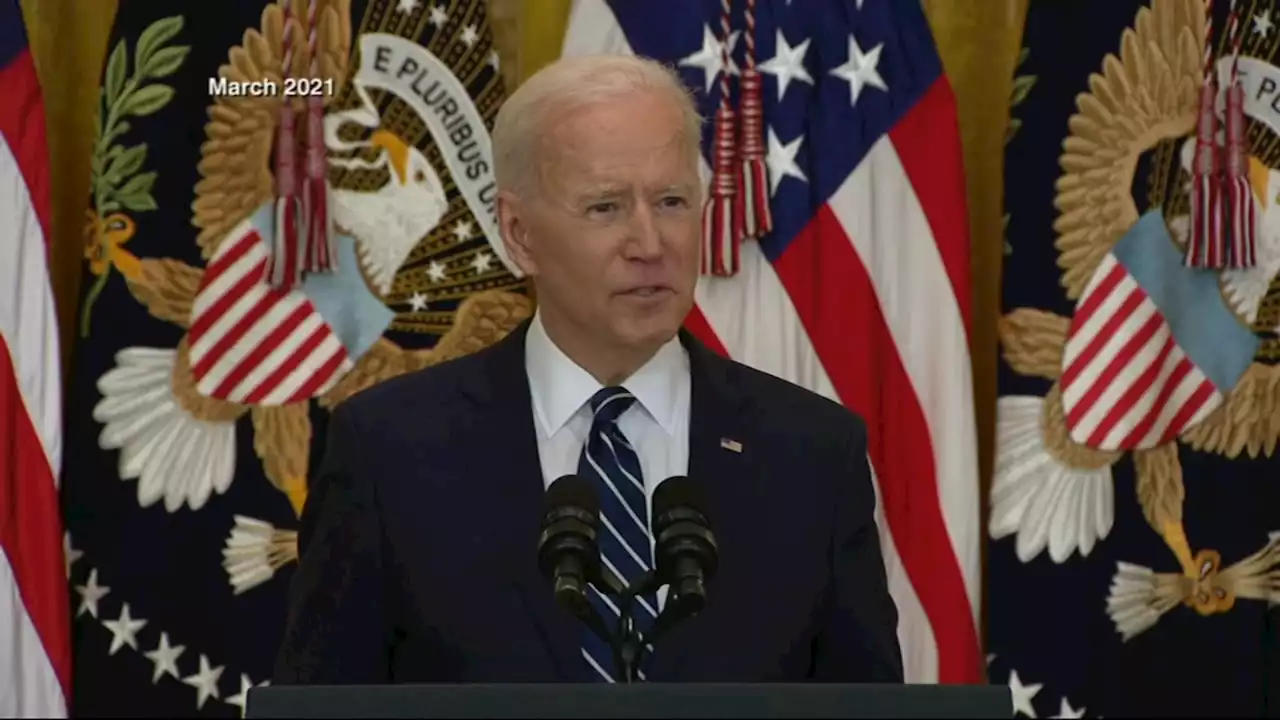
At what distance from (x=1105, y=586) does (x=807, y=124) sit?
107 centimetres

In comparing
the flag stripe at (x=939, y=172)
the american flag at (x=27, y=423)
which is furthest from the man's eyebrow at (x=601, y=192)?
the american flag at (x=27, y=423)

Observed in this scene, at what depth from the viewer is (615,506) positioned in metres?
1.81

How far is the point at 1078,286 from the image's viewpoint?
10.4 ft

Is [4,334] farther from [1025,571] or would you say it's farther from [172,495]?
[1025,571]

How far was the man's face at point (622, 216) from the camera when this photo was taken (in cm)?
181

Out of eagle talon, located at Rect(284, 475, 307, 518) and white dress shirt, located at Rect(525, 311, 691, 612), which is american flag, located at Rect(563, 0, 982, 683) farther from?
white dress shirt, located at Rect(525, 311, 691, 612)

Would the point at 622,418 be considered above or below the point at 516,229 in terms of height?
below

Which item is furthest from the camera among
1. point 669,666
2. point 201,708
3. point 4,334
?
point 201,708

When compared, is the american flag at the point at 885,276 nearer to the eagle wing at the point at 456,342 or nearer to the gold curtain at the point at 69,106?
the eagle wing at the point at 456,342

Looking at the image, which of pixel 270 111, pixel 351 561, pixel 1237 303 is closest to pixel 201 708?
pixel 270 111

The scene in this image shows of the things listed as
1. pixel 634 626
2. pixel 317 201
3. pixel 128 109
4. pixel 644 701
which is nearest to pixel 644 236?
pixel 634 626

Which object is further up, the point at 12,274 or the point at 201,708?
the point at 12,274

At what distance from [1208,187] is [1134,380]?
0.39 meters

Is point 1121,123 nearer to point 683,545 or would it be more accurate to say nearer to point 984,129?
point 984,129
